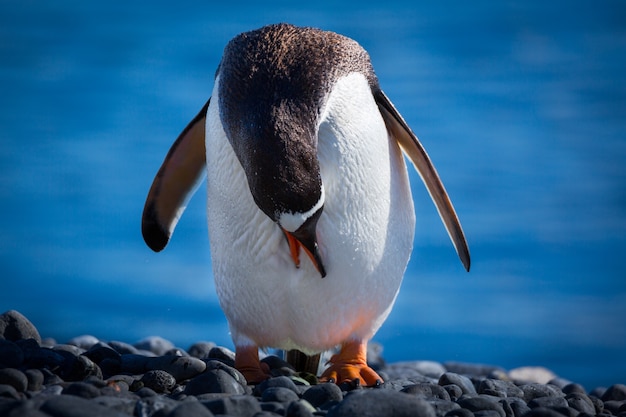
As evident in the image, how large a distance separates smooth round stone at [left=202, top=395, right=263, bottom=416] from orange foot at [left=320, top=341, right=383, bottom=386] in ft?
3.55

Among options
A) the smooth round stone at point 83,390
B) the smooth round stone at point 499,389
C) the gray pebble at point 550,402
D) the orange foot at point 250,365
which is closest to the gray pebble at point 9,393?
the smooth round stone at point 83,390

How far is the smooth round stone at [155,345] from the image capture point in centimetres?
545

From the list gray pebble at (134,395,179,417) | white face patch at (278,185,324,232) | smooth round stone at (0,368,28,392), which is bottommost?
gray pebble at (134,395,179,417)

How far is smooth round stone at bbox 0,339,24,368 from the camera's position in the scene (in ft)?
10.9

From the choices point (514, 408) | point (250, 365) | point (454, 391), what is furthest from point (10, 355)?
point (514, 408)

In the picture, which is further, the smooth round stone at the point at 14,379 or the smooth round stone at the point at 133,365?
the smooth round stone at the point at 133,365

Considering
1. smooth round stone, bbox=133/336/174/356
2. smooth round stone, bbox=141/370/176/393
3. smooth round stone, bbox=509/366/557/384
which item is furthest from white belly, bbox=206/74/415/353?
smooth round stone, bbox=509/366/557/384

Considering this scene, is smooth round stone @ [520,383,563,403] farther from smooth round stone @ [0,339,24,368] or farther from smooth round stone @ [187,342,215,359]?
smooth round stone @ [0,339,24,368]

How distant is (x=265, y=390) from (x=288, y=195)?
0.70 metres

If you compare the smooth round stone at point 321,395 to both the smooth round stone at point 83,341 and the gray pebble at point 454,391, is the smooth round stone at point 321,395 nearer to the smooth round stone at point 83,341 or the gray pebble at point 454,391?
the gray pebble at point 454,391

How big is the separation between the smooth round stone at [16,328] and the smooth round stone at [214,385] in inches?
53.2

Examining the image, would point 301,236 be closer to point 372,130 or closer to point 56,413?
point 372,130

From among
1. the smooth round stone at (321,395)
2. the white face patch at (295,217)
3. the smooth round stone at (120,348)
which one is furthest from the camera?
the smooth round stone at (120,348)

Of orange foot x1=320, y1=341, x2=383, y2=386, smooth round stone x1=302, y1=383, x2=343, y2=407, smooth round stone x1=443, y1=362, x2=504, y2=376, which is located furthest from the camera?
smooth round stone x1=443, y1=362, x2=504, y2=376
